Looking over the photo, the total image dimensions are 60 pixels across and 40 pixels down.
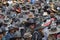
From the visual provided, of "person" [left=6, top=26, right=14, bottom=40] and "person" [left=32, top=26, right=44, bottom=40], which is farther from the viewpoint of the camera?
"person" [left=6, top=26, right=14, bottom=40]

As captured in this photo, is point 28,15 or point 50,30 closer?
point 50,30

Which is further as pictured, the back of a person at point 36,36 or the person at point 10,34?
the person at point 10,34

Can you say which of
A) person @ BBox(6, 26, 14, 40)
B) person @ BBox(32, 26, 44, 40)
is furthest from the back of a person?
person @ BBox(6, 26, 14, 40)

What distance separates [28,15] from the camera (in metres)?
12.2

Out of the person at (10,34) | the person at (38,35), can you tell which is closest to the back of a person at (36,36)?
the person at (38,35)

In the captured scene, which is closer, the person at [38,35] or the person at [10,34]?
the person at [38,35]

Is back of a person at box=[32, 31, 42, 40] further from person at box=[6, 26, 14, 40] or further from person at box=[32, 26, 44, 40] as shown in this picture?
person at box=[6, 26, 14, 40]

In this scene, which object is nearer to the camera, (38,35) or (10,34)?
(38,35)

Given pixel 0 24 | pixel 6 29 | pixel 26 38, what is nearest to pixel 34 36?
pixel 26 38

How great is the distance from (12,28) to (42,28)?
3.78 ft

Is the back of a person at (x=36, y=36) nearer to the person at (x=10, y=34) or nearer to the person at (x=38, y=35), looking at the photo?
the person at (x=38, y=35)

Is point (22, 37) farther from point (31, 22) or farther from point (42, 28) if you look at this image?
point (31, 22)

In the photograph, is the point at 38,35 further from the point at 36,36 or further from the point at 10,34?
the point at 10,34

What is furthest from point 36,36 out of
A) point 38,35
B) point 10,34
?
point 10,34
